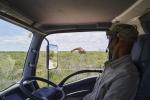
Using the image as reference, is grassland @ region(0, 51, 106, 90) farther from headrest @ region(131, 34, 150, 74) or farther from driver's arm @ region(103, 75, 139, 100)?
driver's arm @ region(103, 75, 139, 100)

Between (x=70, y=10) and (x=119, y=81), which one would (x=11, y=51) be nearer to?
(x=70, y=10)

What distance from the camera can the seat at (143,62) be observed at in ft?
8.82

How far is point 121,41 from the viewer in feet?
10.1

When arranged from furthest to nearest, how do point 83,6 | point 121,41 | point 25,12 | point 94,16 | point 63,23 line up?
point 63,23 < point 94,16 < point 25,12 < point 83,6 < point 121,41

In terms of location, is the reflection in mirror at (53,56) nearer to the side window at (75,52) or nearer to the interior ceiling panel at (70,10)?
the side window at (75,52)

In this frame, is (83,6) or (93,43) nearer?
(83,6)

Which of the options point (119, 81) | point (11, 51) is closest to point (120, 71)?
point (119, 81)

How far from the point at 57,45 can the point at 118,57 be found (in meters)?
1.76

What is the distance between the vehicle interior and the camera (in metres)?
3.02

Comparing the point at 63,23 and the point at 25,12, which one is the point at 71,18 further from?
the point at 25,12

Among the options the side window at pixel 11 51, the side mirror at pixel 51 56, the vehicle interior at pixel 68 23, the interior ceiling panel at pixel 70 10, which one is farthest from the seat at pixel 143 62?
the side mirror at pixel 51 56

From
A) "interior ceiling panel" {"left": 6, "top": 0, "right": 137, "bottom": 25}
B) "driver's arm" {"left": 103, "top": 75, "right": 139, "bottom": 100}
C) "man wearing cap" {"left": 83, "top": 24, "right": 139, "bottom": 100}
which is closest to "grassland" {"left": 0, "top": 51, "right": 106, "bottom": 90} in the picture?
"interior ceiling panel" {"left": 6, "top": 0, "right": 137, "bottom": 25}

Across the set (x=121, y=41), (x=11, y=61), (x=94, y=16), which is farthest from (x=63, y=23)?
(x=121, y=41)

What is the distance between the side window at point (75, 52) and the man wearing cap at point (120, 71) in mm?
1560
